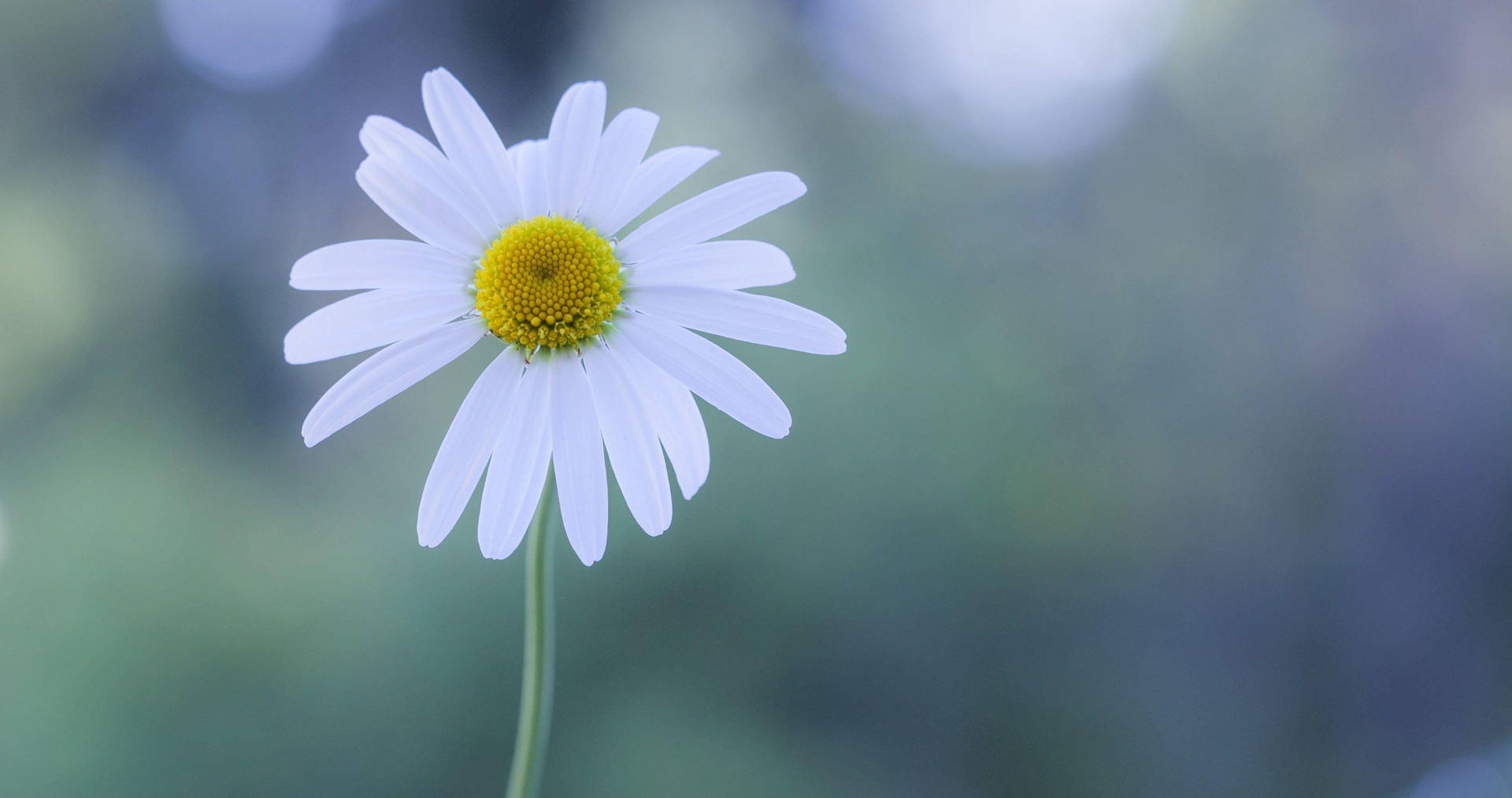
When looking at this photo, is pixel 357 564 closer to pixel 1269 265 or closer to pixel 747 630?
pixel 747 630

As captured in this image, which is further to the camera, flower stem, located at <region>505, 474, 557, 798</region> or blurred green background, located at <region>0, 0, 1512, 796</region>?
blurred green background, located at <region>0, 0, 1512, 796</region>

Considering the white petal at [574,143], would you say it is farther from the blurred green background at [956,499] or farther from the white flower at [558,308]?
the blurred green background at [956,499]

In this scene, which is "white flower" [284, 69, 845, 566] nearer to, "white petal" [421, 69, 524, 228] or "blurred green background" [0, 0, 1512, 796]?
"white petal" [421, 69, 524, 228]

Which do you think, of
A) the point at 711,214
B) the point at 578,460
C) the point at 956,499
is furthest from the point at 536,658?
the point at 956,499

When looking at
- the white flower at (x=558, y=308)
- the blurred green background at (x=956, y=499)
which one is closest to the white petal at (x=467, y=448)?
the white flower at (x=558, y=308)

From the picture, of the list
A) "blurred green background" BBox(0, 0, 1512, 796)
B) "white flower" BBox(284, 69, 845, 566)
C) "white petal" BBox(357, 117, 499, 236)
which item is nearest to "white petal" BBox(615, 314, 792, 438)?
A: "white flower" BBox(284, 69, 845, 566)

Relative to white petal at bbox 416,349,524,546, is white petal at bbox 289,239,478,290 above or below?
above

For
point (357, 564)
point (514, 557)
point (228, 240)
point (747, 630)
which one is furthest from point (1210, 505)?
point (228, 240)
